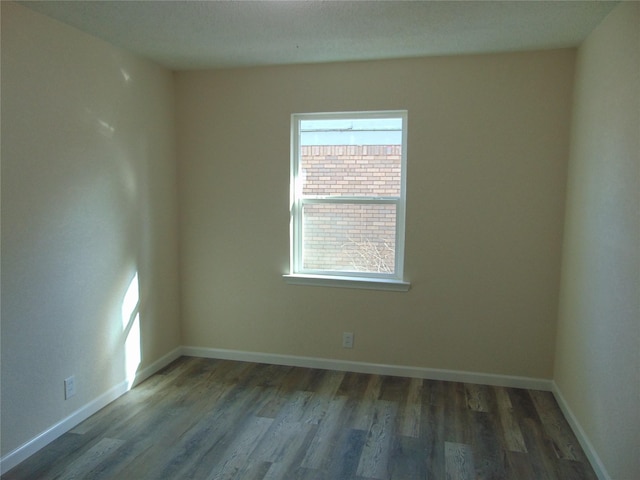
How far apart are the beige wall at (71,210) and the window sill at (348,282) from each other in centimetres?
111

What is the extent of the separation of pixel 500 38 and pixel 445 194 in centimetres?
105

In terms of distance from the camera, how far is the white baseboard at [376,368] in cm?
328

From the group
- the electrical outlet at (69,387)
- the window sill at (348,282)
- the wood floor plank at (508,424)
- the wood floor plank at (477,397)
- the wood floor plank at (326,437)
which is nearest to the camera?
the wood floor plank at (326,437)

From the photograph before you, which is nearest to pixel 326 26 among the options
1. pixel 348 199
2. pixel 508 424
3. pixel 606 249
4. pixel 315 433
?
pixel 348 199

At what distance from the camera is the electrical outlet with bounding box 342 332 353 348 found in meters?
3.56

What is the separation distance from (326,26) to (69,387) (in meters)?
2.60

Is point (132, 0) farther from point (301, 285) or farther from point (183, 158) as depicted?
point (301, 285)

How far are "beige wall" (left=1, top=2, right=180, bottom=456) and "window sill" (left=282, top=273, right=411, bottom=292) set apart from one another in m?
1.11

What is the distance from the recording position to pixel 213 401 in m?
3.08

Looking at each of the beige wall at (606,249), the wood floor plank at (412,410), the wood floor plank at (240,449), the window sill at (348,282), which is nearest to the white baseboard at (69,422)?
the wood floor plank at (240,449)

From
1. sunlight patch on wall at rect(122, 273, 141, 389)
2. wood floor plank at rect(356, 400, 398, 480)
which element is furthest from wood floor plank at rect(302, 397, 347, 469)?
sunlight patch on wall at rect(122, 273, 141, 389)

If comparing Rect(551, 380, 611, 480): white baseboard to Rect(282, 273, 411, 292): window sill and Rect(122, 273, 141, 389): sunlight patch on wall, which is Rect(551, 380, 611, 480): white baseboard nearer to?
Rect(282, 273, 411, 292): window sill

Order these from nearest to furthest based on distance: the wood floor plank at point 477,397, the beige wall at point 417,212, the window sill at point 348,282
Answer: the wood floor plank at point 477,397 → the beige wall at point 417,212 → the window sill at point 348,282

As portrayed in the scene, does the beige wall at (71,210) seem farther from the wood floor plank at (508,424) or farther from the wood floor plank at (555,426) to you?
the wood floor plank at (555,426)
